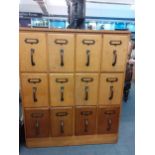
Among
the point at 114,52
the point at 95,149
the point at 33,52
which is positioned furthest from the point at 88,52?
the point at 95,149

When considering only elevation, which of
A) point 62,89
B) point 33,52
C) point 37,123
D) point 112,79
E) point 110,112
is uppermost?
point 33,52

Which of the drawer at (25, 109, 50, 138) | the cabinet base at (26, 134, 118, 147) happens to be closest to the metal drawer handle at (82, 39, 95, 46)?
the drawer at (25, 109, 50, 138)

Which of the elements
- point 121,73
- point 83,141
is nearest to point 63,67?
point 121,73

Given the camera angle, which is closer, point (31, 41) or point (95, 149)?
point (31, 41)

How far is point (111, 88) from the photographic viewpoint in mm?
1936

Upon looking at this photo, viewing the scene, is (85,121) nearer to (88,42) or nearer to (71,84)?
(71,84)

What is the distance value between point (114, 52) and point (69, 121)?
0.89m

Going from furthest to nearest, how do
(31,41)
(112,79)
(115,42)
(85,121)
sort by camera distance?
(85,121) < (112,79) < (115,42) < (31,41)

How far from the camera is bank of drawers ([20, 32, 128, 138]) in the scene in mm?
1746

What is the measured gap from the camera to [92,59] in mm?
1821

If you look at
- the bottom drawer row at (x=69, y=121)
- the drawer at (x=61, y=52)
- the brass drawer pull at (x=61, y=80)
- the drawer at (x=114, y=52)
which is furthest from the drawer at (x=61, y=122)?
the drawer at (x=114, y=52)

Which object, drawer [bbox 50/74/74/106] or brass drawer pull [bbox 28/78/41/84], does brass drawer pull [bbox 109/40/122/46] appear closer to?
drawer [bbox 50/74/74/106]
